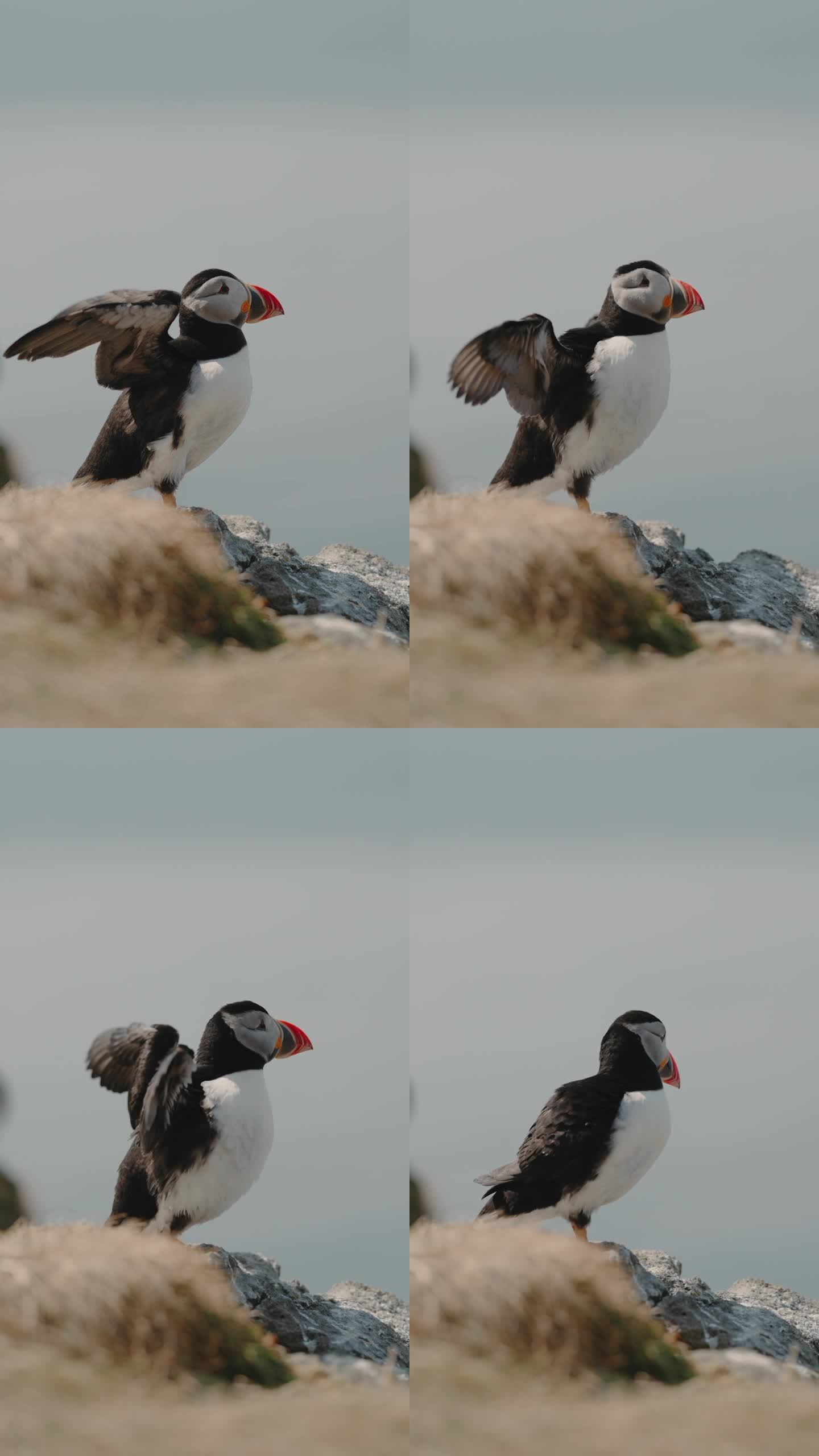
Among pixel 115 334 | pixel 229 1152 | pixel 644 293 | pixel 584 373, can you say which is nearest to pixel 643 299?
pixel 644 293

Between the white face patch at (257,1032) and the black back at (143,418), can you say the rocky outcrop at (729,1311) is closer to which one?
the white face patch at (257,1032)

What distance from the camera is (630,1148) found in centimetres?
497

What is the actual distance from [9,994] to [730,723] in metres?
2.27

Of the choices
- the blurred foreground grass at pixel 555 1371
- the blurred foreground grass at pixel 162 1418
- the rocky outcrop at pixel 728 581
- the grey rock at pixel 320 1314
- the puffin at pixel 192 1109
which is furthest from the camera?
the rocky outcrop at pixel 728 581

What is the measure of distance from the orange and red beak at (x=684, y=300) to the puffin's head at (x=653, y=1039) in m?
2.10

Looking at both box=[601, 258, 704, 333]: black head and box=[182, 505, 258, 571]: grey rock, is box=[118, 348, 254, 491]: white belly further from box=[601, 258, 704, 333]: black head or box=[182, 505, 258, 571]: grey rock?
box=[601, 258, 704, 333]: black head

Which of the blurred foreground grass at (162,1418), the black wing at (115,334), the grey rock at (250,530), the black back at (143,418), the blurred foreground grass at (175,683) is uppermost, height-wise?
the black wing at (115,334)

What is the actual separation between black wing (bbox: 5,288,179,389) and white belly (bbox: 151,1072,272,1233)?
2.11m

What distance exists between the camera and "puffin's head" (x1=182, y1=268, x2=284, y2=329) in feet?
16.7

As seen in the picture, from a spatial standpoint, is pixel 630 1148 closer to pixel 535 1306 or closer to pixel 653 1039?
pixel 653 1039

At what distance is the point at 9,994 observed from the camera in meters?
4.94

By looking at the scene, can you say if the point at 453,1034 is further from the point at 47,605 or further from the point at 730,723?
the point at 47,605

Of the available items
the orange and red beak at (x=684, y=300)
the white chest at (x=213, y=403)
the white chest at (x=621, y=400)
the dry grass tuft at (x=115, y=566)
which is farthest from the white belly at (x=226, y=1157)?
the orange and red beak at (x=684, y=300)

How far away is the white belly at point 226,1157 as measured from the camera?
4926mm
